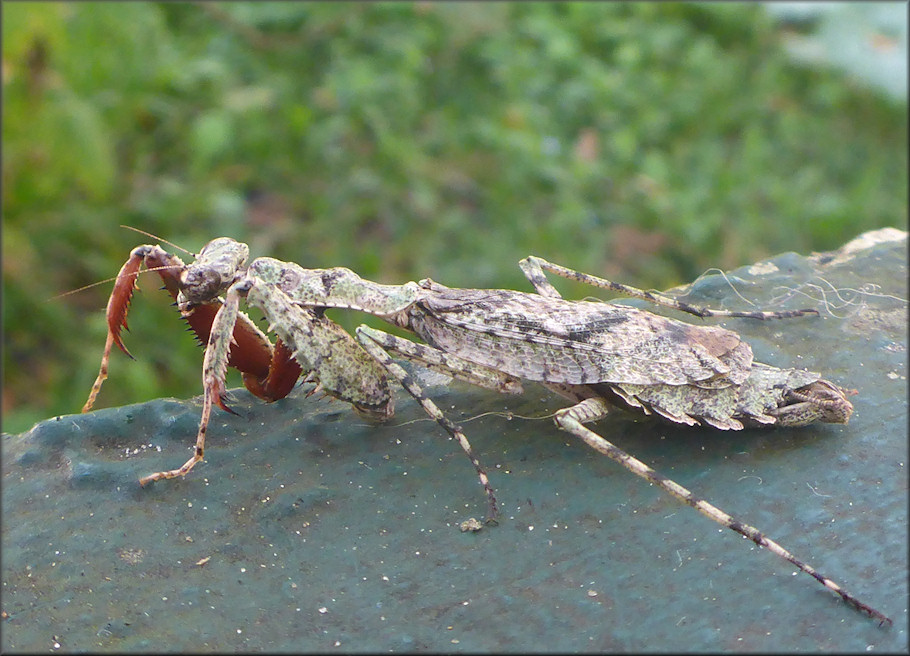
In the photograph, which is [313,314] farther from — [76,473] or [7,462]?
[7,462]

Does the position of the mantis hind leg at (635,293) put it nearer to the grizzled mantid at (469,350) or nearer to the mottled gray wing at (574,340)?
the grizzled mantid at (469,350)

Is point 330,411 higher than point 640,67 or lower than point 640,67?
lower

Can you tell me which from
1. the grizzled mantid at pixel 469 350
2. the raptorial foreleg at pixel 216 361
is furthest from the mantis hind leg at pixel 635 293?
the raptorial foreleg at pixel 216 361

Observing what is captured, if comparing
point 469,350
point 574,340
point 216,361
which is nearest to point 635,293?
point 574,340

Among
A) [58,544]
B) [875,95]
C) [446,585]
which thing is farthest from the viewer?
[875,95]

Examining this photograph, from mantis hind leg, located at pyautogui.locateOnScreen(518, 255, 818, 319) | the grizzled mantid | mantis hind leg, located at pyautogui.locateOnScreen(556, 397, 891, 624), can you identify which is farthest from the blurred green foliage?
mantis hind leg, located at pyautogui.locateOnScreen(556, 397, 891, 624)

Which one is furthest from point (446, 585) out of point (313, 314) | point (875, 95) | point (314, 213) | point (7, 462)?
point (875, 95)

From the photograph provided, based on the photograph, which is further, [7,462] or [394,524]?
[7,462]

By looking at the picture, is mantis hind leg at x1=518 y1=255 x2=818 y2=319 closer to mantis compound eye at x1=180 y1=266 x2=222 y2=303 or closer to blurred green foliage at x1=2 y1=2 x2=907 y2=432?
mantis compound eye at x1=180 y1=266 x2=222 y2=303
